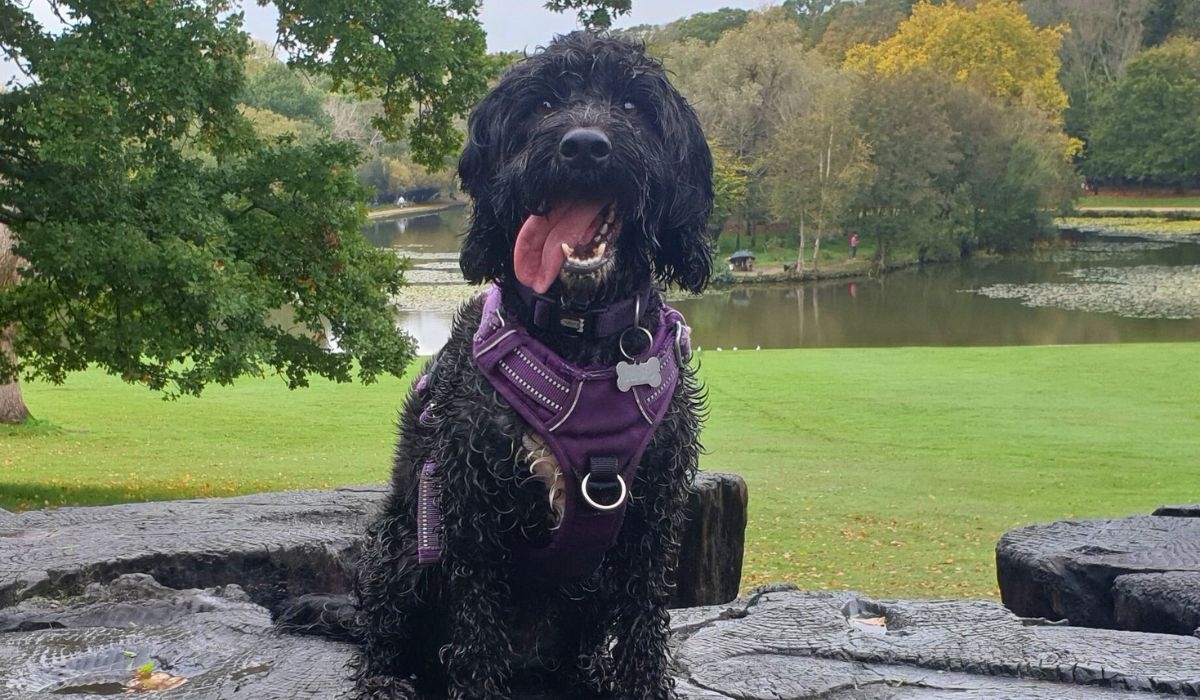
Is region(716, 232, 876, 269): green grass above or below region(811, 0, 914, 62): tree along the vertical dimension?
below

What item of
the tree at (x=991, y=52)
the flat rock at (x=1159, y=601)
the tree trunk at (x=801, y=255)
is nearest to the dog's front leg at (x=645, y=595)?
the flat rock at (x=1159, y=601)

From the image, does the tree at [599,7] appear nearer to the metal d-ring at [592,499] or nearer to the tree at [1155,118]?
the metal d-ring at [592,499]

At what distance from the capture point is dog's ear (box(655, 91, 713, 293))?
3293 mm

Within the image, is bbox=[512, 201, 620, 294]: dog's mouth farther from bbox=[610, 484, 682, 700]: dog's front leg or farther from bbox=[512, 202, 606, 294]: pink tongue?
bbox=[610, 484, 682, 700]: dog's front leg

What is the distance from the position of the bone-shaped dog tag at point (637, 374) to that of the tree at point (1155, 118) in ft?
288

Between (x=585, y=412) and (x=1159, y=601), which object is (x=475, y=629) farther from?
(x=1159, y=601)

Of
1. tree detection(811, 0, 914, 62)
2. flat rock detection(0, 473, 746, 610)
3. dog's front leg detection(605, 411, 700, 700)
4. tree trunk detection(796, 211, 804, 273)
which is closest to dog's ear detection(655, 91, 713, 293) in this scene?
dog's front leg detection(605, 411, 700, 700)

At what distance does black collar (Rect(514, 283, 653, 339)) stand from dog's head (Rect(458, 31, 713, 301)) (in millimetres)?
→ 60

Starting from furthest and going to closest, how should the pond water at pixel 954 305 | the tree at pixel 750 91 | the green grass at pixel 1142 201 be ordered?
the green grass at pixel 1142 201, the tree at pixel 750 91, the pond water at pixel 954 305

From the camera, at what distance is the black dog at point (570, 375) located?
124 inches

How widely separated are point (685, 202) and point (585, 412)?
0.64 meters

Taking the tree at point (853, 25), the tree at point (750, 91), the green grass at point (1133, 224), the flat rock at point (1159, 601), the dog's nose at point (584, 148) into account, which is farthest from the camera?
the tree at point (853, 25)

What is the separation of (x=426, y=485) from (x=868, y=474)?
38.9ft

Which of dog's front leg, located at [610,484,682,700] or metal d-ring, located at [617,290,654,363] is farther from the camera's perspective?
dog's front leg, located at [610,484,682,700]
